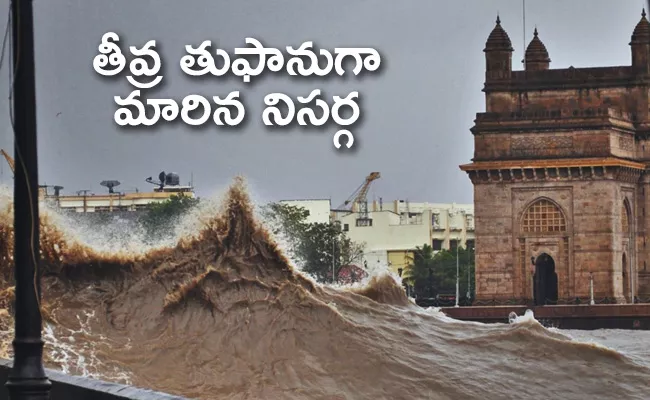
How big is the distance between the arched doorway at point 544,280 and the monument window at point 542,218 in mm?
1090

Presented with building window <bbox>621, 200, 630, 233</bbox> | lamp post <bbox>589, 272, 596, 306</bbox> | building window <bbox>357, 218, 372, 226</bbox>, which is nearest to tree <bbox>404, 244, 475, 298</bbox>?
building window <bbox>357, 218, 372, 226</bbox>

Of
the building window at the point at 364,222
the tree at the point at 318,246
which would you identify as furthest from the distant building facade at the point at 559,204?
the building window at the point at 364,222

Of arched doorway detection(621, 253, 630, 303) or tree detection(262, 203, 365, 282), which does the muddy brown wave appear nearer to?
tree detection(262, 203, 365, 282)

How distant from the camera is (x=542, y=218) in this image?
284 ft

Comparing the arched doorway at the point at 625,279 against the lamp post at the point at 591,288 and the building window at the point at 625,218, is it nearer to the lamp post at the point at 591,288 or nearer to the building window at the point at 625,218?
the building window at the point at 625,218

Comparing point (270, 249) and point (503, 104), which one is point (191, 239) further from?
point (503, 104)

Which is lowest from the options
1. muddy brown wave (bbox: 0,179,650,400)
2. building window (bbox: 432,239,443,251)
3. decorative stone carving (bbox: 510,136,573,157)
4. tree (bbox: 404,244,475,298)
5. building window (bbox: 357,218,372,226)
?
muddy brown wave (bbox: 0,179,650,400)

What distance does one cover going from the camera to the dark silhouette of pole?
14539 millimetres

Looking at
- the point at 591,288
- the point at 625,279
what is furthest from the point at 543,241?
the point at 625,279

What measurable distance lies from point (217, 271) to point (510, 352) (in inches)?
243

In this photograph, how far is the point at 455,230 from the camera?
5600 inches

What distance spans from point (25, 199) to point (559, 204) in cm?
7199

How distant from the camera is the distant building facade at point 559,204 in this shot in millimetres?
85312

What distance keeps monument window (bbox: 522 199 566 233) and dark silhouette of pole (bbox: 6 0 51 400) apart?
7218 centimetres
